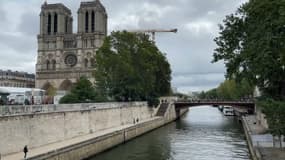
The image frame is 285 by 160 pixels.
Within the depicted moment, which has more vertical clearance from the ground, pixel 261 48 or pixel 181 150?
pixel 261 48

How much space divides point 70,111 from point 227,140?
16.3m

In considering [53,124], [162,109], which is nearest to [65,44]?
[162,109]

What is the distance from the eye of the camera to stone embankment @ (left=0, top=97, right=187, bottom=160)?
19.2 m

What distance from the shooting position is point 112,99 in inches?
1960

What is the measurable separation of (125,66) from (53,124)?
22514mm

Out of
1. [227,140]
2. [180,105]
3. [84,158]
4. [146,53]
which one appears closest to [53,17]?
[180,105]

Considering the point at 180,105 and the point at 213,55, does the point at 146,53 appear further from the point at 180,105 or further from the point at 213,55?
the point at 213,55

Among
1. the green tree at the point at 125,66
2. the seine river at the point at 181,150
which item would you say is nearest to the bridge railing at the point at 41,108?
the seine river at the point at 181,150

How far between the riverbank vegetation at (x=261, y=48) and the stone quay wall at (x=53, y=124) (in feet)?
40.5

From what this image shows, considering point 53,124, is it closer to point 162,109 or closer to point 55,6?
point 162,109

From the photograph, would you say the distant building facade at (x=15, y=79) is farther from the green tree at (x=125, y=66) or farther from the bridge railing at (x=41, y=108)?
the bridge railing at (x=41, y=108)

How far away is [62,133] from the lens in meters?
26.0

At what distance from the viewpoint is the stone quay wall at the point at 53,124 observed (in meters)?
19.5

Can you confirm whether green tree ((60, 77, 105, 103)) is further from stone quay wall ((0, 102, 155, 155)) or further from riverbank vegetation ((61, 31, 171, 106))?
stone quay wall ((0, 102, 155, 155))
